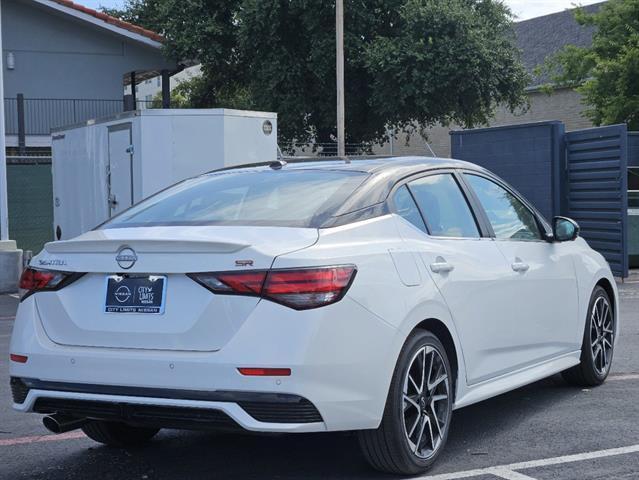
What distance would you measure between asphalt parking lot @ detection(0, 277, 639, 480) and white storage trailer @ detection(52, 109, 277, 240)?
5.94 metres

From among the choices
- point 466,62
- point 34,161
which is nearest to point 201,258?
point 34,161

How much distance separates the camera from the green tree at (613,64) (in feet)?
97.2

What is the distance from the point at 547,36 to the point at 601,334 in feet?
136

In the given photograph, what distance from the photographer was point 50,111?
86.5 ft

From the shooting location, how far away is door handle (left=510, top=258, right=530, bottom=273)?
5.88 meters

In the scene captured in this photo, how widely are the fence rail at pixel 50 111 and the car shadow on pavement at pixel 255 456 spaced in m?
21.3

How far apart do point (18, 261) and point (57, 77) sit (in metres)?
13.0

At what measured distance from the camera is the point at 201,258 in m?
4.36

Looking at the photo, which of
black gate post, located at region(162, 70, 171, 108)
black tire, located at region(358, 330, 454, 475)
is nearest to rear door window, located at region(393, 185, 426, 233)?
black tire, located at region(358, 330, 454, 475)

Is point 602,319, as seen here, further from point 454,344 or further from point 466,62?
point 466,62

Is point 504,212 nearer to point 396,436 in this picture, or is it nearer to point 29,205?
point 396,436

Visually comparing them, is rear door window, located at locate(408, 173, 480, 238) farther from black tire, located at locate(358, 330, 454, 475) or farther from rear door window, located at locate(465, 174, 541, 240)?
black tire, located at locate(358, 330, 454, 475)

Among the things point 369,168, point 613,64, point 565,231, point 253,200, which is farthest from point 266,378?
point 613,64

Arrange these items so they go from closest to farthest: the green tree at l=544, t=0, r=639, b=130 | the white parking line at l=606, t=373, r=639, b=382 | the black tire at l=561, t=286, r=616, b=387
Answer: the black tire at l=561, t=286, r=616, b=387 → the white parking line at l=606, t=373, r=639, b=382 → the green tree at l=544, t=0, r=639, b=130
